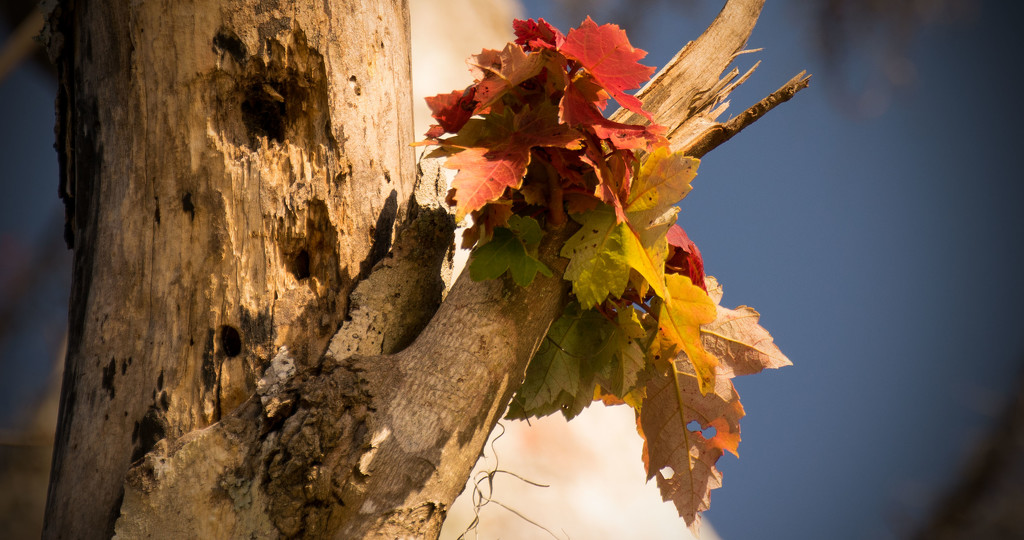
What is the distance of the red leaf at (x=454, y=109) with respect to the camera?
2.33 ft

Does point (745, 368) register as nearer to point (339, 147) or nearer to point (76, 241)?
point (339, 147)

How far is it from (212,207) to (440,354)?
0.30 meters

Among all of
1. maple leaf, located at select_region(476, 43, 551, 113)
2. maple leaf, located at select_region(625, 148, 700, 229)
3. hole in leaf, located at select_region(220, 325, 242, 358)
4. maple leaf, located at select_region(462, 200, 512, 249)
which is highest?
maple leaf, located at select_region(476, 43, 551, 113)

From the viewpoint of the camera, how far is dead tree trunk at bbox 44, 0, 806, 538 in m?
0.62

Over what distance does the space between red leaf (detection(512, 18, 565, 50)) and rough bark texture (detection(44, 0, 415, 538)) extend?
193 millimetres

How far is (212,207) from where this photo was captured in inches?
27.5

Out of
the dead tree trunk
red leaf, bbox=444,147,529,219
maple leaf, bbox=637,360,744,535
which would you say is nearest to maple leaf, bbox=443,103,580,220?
red leaf, bbox=444,147,529,219

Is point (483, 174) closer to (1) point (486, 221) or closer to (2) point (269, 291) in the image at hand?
(1) point (486, 221)

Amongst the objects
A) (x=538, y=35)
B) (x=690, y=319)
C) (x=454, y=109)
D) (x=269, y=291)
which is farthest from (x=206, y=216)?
(x=690, y=319)

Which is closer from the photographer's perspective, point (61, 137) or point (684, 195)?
point (684, 195)

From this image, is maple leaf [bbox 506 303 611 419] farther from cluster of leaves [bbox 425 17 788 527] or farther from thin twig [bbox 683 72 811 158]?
thin twig [bbox 683 72 811 158]

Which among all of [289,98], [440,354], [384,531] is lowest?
[384,531]

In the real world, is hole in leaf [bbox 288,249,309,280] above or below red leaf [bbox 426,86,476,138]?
below

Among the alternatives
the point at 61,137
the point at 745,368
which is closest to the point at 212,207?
the point at 61,137
